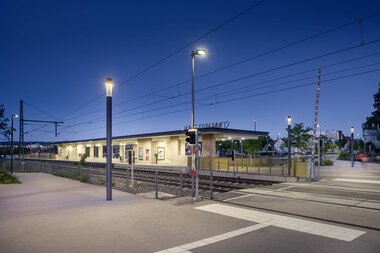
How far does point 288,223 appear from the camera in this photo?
833 cm

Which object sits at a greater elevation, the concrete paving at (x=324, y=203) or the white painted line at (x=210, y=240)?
the white painted line at (x=210, y=240)

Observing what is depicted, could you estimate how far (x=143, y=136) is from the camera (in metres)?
41.0

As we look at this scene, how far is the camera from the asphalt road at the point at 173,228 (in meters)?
6.39

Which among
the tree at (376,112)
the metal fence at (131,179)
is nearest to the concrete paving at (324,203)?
the metal fence at (131,179)

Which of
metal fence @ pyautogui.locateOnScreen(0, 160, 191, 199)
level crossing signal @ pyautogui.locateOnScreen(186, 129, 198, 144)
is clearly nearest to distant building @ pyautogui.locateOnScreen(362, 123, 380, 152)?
metal fence @ pyautogui.locateOnScreen(0, 160, 191, 199)

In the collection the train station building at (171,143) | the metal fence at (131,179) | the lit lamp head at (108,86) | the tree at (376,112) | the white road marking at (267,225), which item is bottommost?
the metal fence at (131,179)

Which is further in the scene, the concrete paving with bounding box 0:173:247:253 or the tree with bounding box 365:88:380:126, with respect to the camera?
the tree with bounding box 365:88:380:126

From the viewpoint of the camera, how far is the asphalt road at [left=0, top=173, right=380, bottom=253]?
21.0 ft

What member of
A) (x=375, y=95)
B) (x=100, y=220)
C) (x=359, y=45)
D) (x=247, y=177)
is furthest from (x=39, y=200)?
(x=375, y=95)

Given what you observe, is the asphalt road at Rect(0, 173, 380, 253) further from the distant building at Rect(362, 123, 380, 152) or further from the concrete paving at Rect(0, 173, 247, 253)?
the distant building at Rect(362, 123, 380, 152)

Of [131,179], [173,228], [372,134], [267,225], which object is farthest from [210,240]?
[372,134]

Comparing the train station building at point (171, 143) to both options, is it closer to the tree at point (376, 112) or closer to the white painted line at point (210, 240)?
the white painted line at point (210, 240)

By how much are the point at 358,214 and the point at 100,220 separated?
799cm

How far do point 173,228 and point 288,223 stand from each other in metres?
3.21
